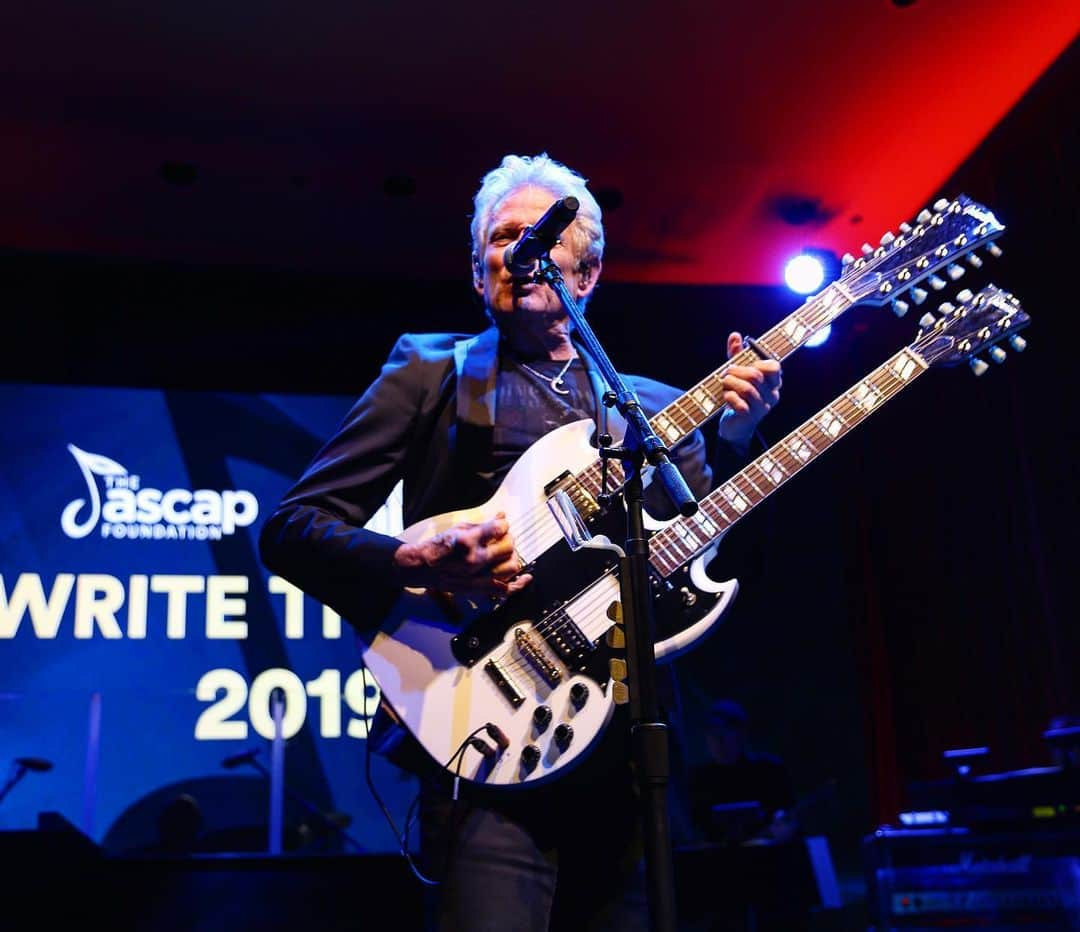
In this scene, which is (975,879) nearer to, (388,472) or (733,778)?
(388,472)

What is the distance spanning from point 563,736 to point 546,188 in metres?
1.10

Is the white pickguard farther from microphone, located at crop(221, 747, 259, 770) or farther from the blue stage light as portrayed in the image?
microphone, located at crop(221, 747, 259, 770)

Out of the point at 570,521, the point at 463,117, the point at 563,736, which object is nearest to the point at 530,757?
the point at 563,736

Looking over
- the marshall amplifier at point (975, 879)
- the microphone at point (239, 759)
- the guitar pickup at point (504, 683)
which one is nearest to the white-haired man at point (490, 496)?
the guitar pickup at point (504, 683)

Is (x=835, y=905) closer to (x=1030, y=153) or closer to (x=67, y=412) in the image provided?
(x=1030, y=153)

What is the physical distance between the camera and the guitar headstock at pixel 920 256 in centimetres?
237

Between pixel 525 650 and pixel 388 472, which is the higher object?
pixel 388 472

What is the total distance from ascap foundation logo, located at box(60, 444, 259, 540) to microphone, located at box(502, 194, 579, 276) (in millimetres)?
4479

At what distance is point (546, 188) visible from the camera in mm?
2281

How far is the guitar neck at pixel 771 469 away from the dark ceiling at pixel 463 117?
271 centimetres

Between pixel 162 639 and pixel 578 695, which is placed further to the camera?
pixel 162 639

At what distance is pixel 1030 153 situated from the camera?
5.16 m

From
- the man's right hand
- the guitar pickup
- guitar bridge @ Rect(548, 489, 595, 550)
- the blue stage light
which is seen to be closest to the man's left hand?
guitar bridge @ Rect(548, 489, 595, 550)

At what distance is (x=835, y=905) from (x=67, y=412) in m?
4.63
